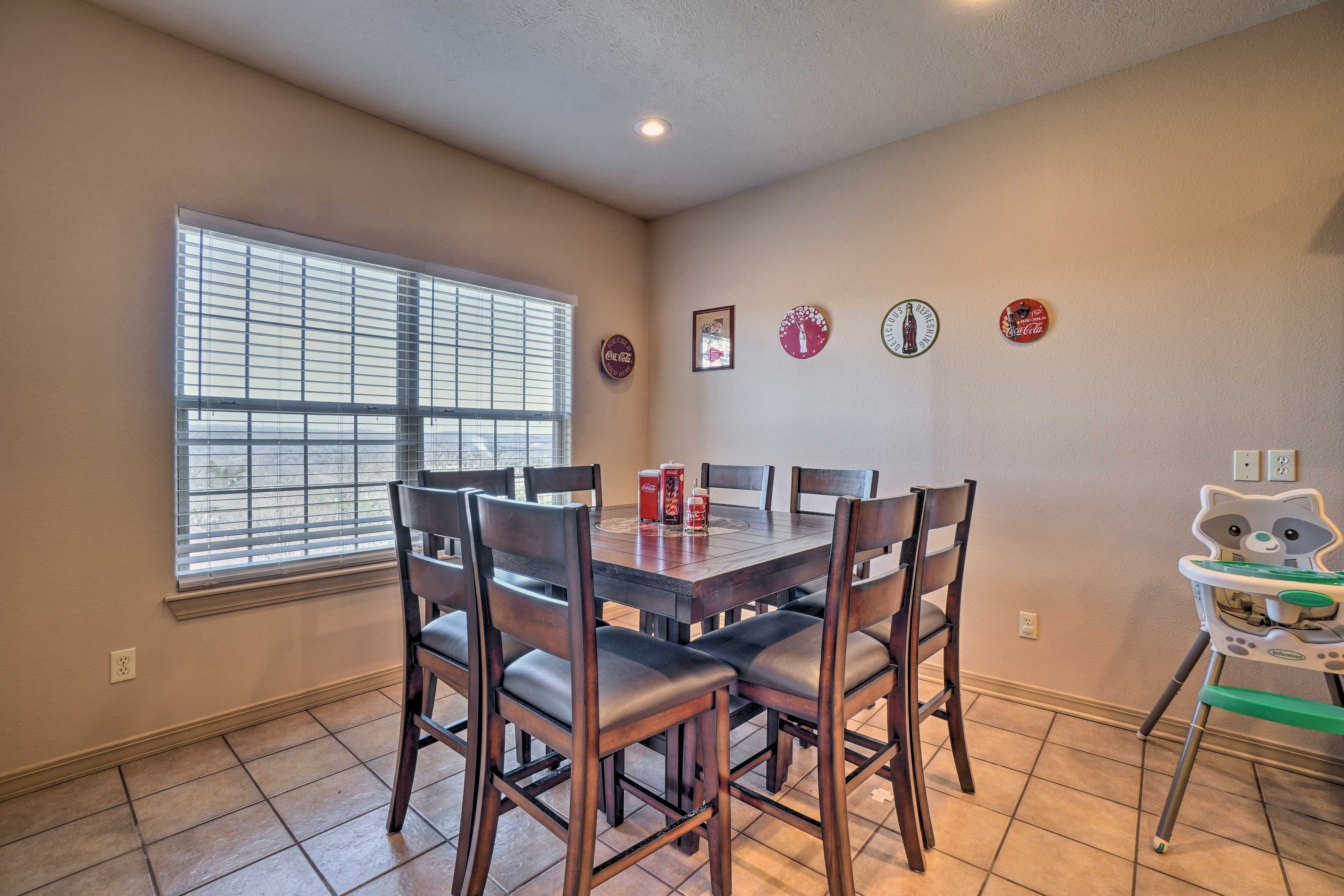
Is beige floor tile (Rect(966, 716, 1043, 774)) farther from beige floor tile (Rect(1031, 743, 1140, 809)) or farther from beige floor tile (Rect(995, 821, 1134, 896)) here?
beige floor tile (Rect(995, 821, 1134, 896))

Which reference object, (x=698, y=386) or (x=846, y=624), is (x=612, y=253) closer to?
(x=698, y=386)

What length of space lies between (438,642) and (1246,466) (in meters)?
2.75

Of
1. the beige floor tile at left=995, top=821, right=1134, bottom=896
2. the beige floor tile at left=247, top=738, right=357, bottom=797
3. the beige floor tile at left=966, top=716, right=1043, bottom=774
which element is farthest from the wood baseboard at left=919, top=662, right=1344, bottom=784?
the beige floor tile at left=247, top=738, right=357, bottom=797

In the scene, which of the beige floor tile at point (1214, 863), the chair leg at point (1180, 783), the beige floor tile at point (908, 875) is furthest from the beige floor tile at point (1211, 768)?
the beige floor tile at point (908, 875)

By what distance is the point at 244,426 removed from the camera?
7.69 feet

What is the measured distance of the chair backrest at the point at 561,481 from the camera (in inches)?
98.7

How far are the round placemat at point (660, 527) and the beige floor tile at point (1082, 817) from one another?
1191 mm

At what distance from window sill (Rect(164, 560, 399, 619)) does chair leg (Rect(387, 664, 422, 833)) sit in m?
0.92

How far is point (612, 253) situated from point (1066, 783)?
3.35 m

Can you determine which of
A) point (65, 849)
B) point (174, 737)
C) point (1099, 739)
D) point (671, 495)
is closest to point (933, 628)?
point (671, 495)

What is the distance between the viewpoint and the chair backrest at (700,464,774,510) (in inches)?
102

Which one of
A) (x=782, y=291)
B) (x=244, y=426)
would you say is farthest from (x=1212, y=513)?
(x=244, y=426)

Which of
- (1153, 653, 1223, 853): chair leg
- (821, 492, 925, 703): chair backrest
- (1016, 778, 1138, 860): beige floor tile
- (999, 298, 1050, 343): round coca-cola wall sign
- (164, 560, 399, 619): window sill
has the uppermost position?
(999, 298, 1050, 343): round coca-cola wall sign

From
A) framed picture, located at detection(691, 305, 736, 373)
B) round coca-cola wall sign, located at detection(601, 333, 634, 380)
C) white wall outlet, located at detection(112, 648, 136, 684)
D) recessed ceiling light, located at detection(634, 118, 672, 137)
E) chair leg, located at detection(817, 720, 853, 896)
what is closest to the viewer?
chair leg, located at detection(817, 720, 853, 896)
